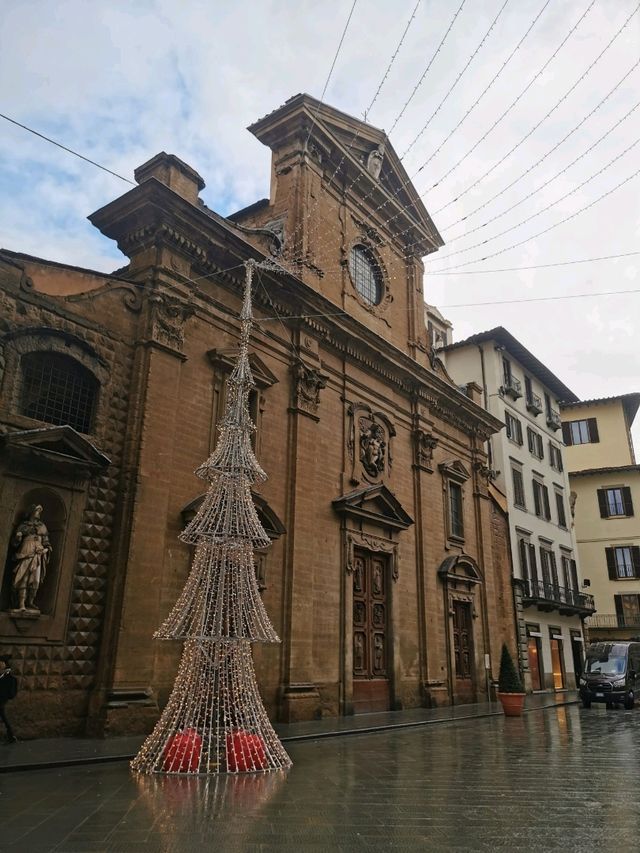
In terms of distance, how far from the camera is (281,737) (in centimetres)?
1119

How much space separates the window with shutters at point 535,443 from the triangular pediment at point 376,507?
47.3 feet

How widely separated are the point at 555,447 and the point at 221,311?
81.2 ft

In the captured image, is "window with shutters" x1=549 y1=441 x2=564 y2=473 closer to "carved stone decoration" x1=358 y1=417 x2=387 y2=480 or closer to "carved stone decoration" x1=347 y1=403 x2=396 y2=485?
"carved stone decoration" x1=347 y1=403 x2=396 y2=485

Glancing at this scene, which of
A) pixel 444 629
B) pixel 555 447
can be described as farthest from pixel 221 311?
pixel 555 447

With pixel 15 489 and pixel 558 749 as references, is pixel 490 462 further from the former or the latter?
pixel 15 489

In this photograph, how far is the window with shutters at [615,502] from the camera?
3782cm

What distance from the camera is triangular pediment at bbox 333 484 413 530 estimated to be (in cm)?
1659

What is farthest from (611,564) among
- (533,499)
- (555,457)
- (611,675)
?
(611,675)

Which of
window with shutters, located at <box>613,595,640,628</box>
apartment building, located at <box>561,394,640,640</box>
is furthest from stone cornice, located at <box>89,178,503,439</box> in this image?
window with shutters, located at <box>613,595,640,628</box>

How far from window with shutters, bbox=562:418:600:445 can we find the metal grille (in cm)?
3516

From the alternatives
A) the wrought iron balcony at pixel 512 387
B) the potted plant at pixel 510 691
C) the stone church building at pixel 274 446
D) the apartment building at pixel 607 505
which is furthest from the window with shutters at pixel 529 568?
the potted plant at pixel 510 691

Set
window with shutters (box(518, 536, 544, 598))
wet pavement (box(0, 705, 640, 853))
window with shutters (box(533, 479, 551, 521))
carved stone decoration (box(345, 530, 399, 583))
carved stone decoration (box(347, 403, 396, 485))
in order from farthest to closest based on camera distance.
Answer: window with shutters (box(533, 479, 551, 521)), window with shutters (box(518, 536, 544, 598)), carved stone decoration (box(347, 403, 396, 485)), carved stone decoration (box(345, 530, 399, 583)), wet pavement (box(0, 705, 640, 853))

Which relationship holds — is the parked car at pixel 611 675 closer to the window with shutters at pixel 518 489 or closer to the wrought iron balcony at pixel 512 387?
the window with shutters at pixel 518 489

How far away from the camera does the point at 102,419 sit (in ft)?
38.2
